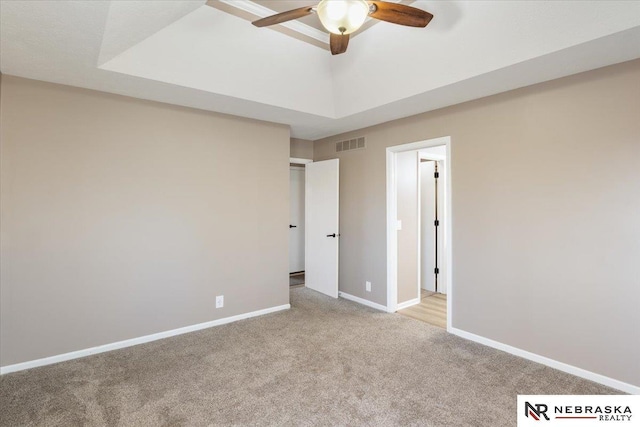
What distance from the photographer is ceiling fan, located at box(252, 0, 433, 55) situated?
1.71m

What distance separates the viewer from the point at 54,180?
2746mm

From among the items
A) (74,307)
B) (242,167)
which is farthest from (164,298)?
(242,167)

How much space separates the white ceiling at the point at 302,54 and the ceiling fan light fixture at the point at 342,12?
93 centimetres

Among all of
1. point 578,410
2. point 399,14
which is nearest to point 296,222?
point 399,14

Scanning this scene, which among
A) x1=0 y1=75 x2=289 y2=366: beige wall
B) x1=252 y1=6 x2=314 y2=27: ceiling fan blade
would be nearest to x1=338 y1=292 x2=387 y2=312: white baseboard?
x1=0 y1=75 x2=289 y2=366: beige wall

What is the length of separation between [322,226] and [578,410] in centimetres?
343

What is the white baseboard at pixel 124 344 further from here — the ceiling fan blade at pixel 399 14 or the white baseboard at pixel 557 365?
the ceiling fan blade at pixel 399 14

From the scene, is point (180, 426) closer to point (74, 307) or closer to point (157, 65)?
point (74, 307)

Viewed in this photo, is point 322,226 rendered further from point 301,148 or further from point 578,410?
point 578,410

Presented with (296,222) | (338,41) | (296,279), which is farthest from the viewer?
(296,222)

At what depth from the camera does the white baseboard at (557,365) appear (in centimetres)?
233

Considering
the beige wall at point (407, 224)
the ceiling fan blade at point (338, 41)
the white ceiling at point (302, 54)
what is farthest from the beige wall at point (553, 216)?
the ceiling fan blade at point (338, 41)

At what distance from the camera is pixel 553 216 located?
2684mm

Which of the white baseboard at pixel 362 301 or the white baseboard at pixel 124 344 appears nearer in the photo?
the white baseboard at pixel 124 344
